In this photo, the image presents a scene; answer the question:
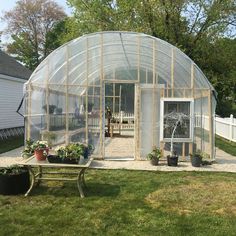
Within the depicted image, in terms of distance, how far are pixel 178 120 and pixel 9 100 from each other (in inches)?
410

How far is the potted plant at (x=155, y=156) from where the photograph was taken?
11008mm

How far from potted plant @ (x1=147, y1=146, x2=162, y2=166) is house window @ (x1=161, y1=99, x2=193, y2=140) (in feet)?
1.71

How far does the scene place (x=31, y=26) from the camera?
42594 millimetres

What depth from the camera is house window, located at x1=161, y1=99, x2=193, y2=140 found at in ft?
37.8

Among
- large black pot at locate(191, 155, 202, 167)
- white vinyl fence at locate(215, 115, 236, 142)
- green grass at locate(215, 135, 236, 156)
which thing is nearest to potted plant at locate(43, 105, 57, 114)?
large black pot at locate(191, 155, 202, 167)

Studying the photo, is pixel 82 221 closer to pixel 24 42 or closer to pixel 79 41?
pixel 79 41

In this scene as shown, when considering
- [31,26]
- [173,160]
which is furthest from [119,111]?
[31,26]

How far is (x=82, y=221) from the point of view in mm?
6031

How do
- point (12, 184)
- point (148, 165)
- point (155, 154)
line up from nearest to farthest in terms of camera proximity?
point (12, 184) < point (148, 165) < point (155, 154)

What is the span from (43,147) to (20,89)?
12780 mm

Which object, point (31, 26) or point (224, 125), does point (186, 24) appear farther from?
point (31, 26)

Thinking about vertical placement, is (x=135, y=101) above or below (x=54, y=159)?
above

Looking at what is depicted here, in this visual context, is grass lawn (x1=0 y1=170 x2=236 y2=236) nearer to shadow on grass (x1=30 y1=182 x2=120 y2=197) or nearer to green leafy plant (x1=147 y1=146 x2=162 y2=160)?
shadow on grass (x1=30 y1=182 x2=120 y2=197)

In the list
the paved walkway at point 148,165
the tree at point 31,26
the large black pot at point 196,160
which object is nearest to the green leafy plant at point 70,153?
the paved walkway at point 148,165
